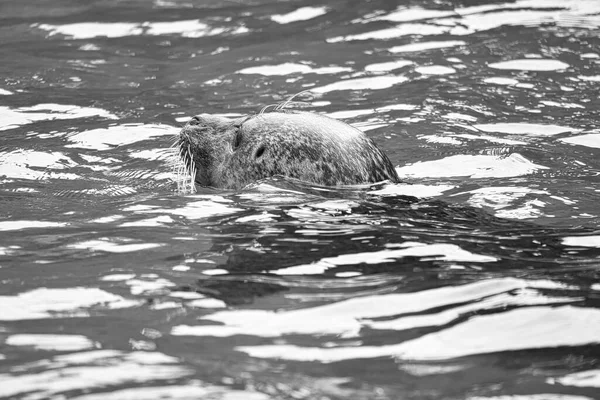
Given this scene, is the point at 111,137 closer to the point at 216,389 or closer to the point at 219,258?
the point at 219,258

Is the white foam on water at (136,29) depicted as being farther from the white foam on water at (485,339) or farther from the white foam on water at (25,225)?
the white foam on water at (485,339)

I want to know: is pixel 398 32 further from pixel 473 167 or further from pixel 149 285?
pixel 149 285

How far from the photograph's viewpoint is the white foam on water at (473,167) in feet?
25.7

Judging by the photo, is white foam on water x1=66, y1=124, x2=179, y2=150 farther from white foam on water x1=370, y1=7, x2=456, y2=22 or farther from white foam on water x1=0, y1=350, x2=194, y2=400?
white foam on water x1=0, y1=350, x2=194, y2=400

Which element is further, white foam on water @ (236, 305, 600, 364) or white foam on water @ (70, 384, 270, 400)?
white foam on water @ (236, 305, 600, 364)

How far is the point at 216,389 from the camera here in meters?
3.52

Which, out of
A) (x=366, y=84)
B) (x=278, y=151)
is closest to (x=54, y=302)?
(x=278, y=151)

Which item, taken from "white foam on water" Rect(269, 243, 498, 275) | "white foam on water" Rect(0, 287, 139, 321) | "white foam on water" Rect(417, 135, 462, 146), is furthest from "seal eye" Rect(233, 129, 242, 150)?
"white foam on water" Rect(0, 287, 139, 321)

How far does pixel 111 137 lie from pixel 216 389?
5.45 meters

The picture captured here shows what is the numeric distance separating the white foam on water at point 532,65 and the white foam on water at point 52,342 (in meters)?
7.28

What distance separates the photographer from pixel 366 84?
10062 millimetres

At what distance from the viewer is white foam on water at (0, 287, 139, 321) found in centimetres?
429

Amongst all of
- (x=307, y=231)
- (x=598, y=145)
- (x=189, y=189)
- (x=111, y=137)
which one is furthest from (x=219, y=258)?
(x=598, y=145)

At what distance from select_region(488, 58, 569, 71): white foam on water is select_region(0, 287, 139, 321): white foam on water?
22.2ft
